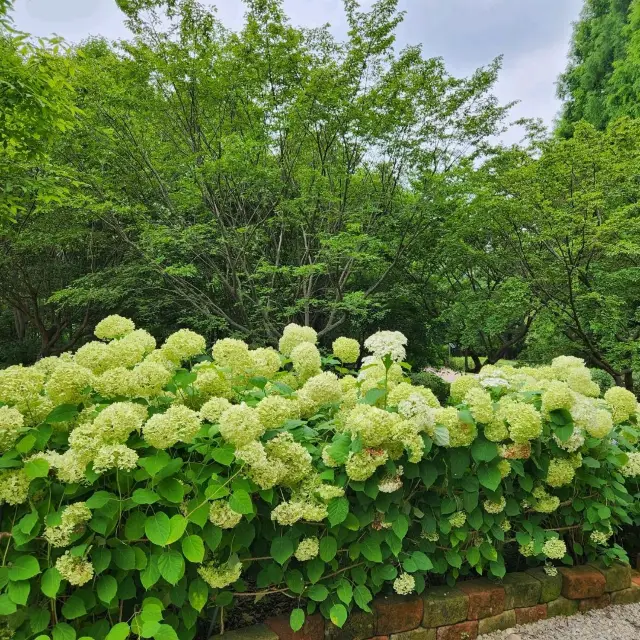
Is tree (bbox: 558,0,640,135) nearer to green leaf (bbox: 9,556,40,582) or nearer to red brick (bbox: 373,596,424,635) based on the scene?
red brick (bbox: 373,596,424,635)

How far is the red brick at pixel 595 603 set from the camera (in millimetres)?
1910

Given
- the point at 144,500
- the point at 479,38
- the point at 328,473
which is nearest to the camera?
the point at 144,500

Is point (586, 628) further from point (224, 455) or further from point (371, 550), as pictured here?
point (224, 455)

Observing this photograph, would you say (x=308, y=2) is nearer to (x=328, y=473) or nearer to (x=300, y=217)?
(x=300, y=217)

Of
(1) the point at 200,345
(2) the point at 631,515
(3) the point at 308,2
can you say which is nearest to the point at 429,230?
(3) the point at 308,2

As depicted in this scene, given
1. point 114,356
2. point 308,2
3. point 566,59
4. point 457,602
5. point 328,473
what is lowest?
point 457,602

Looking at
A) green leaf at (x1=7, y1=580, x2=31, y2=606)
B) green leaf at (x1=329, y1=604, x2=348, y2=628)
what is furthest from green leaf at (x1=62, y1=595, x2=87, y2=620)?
green leaf at (x1=329, y1=604, x2=348, y2=628)

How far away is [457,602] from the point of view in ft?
5.54

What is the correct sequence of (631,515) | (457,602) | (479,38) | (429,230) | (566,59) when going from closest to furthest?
(457,602) < (631,515) < (479,38) < (429,230) < (566,59)

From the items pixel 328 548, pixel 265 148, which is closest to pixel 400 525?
pixel 328 548

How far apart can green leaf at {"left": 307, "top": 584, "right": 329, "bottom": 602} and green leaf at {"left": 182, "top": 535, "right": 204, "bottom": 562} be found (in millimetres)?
464

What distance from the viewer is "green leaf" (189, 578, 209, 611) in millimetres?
1288

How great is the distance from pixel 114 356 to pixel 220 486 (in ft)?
1.91

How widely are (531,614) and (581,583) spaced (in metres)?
0.27
